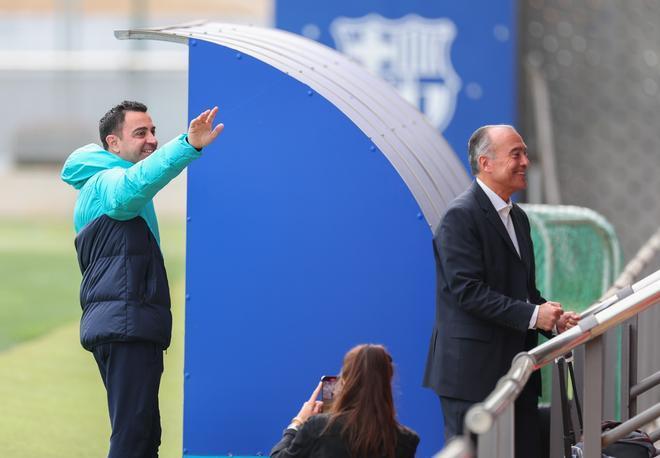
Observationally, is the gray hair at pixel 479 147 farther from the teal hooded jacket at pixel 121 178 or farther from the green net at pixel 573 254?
the green net at pixel 573 254

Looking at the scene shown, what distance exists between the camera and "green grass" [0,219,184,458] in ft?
24.6

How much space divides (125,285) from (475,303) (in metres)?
1.29

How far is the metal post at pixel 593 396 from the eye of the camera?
→ 13.1 feet

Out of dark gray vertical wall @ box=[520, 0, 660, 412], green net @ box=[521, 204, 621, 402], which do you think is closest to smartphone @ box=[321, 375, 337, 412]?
green net @ box=[521, 204, 621, 402]

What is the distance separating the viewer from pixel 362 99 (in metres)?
5.91

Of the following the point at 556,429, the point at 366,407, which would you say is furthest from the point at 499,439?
the point at 556,429

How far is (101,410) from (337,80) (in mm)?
3690

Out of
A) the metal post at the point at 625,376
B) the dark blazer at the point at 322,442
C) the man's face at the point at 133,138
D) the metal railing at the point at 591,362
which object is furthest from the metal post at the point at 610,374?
the man's face at the point at 133,138

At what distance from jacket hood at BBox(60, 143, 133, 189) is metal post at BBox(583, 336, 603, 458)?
1964mm

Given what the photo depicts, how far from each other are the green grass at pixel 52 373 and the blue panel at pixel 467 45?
342 centimetres

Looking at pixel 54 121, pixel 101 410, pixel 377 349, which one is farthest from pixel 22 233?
pixel 377 349

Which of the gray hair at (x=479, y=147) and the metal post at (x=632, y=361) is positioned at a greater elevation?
the gray hair at (x=479, y=147)

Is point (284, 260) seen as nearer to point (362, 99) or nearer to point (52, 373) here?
point (362, 99)

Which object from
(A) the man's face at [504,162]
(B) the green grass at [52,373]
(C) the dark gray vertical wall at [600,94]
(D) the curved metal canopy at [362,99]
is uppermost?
(C) the dark gray vertical wall at [600,94]
